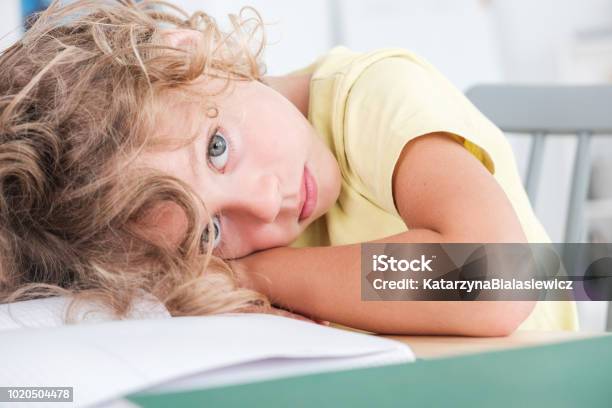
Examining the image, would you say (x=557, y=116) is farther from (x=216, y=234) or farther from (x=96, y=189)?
(x=96, y=189)

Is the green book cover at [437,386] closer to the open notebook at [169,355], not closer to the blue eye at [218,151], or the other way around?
the open notebook at [169,355]

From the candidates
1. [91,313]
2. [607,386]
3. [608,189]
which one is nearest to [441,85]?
[91,313]

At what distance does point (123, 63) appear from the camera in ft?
2.53

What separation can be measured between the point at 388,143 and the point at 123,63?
0.89 feet

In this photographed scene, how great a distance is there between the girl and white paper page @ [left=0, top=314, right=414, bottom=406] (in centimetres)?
16

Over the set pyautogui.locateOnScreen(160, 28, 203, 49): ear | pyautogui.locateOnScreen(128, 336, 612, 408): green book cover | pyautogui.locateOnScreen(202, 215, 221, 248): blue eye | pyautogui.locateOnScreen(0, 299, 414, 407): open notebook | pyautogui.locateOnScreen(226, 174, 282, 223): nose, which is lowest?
pyautogui.locateOnScreen(202, 215, 221, 248): blue eye

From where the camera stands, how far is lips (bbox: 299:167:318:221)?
83 centimetres

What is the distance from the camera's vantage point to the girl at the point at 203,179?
68cm

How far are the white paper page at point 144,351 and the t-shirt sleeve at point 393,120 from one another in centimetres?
32

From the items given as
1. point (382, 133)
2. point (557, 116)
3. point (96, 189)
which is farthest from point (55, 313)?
point (557, 116)

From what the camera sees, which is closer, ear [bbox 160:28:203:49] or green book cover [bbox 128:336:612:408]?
green book cover [bbox 128:336:612:408]

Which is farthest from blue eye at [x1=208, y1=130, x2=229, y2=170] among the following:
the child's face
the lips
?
the lips

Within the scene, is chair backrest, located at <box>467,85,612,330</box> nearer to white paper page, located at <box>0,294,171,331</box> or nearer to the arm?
the arm

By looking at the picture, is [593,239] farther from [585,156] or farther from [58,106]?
[58,106]
